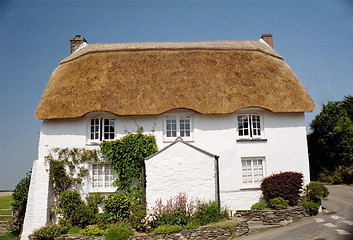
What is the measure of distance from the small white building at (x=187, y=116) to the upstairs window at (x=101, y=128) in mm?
48

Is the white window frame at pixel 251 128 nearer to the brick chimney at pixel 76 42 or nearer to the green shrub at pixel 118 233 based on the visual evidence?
the green shrub at pixel 118 233

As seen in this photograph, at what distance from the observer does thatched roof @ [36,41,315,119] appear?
43.0 feet

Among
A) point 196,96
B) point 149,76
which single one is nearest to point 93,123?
point 149,76

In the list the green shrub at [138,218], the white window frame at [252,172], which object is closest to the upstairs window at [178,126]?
the white window frame at [252,172]

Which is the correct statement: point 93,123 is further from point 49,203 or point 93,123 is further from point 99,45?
point 99,45

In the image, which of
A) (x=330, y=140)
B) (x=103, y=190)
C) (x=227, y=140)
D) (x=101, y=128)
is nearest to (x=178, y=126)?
(x=227, y=140)

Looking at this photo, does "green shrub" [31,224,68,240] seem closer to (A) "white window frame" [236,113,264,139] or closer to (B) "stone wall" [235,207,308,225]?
(B) "stone wall" [235,207,308,225]

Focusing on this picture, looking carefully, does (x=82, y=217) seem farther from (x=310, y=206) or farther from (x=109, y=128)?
(x=310, y=206)

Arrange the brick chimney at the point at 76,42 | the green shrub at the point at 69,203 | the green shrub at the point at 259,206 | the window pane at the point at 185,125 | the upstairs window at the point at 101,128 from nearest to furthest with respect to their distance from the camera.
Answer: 1. the green shrub at the point at 69,203
2. the green shrub at the point at 259,206
3. the upstairs window at the point at 101,128
4. the window pane at the point at 185,125
5. the brick chimney at the point at 76,42

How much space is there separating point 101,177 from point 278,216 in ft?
25.7

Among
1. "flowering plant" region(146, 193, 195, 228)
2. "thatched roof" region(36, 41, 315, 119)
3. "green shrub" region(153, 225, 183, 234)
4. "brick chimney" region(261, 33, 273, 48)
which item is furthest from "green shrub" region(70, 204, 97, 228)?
"brick chimney" region(261, 33, 273, 48)

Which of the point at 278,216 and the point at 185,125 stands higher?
the point at 185,125

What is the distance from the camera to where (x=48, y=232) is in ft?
36.7

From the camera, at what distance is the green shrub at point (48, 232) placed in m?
11.1
